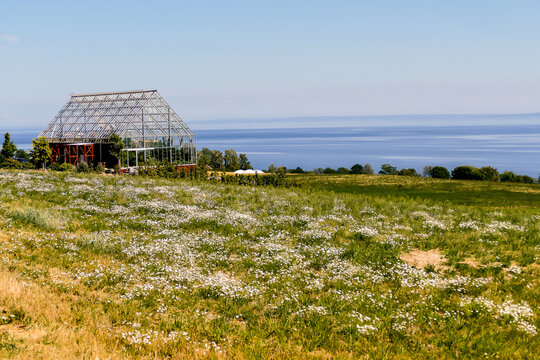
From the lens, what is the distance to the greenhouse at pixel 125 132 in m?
60.7

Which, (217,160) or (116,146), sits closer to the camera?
(116,146)

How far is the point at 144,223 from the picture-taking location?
16.2 m

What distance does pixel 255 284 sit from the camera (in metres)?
10.7

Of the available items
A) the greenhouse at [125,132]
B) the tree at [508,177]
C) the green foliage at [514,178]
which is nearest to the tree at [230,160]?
the greenhouse at [125,132]

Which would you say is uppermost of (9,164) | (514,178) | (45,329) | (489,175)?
(9,164)

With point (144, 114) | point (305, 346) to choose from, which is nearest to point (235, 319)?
point (305, 346)

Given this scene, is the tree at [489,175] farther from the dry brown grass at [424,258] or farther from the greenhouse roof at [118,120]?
the dry brown grass at [424,258]

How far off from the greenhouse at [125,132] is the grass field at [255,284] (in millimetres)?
42328

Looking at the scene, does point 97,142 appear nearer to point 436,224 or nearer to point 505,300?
point 436,224

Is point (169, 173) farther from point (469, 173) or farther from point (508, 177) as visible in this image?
point (508, 177)

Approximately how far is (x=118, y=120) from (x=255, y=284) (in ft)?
193

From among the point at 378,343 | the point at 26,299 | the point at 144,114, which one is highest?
the point at 144,114

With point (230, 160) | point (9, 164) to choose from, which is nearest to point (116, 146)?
point (9, 164)

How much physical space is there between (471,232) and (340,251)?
7457 millimetres
